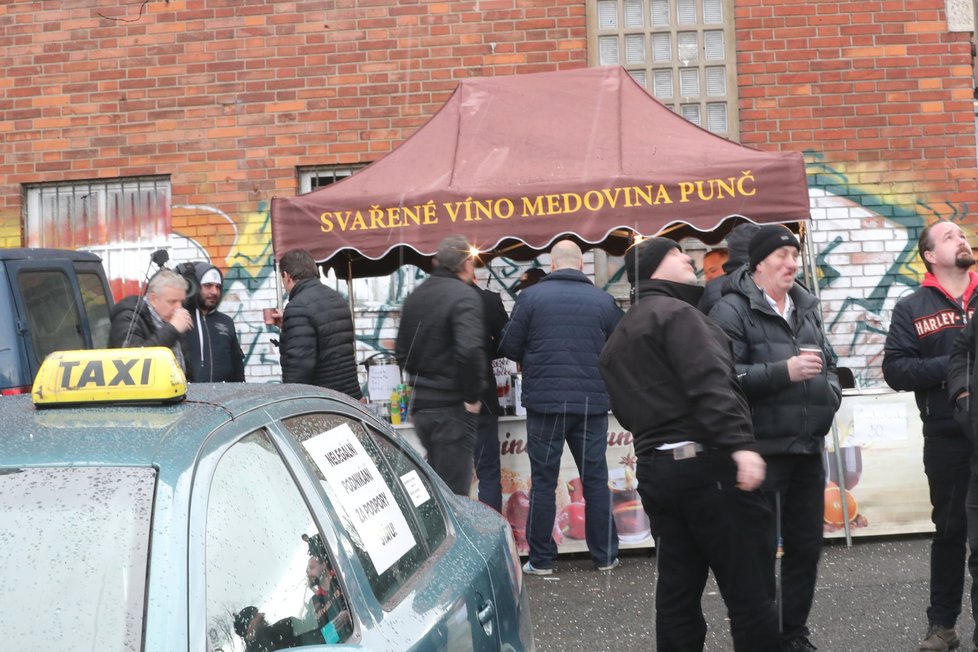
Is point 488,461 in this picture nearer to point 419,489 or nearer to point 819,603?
point 819,603

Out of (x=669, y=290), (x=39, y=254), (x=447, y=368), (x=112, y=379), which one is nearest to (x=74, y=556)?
(x=112, y=379)

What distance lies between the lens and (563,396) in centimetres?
672

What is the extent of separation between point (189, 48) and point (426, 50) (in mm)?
1995

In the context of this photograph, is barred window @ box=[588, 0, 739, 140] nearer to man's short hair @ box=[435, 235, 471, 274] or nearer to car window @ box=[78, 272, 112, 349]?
man's short hair @ box=[435, 235, 471, 274]

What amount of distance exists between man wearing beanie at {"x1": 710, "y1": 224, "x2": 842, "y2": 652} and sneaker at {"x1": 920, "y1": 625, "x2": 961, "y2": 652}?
1.95 feet

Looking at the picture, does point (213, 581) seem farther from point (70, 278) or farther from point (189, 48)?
point (189, 48)

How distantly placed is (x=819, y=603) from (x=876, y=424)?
1675mm

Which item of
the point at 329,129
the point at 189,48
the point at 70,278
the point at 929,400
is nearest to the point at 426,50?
the point at 329,129

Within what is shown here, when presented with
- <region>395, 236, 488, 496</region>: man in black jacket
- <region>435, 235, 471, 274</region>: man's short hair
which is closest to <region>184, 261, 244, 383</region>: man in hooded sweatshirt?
<region>395, 236, 488, 496</region>: man in black jacket

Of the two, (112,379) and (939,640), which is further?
(939,640)

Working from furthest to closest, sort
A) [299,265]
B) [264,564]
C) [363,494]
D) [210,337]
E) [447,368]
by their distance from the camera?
[210,337] → [299,265] → [447,368] → [363,494] → [264,564]

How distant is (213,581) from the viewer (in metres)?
2.04

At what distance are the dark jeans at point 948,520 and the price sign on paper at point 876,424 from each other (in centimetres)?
234

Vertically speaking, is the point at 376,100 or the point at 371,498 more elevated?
the point at 376,100
